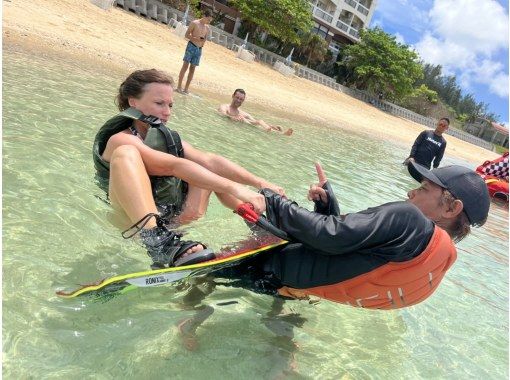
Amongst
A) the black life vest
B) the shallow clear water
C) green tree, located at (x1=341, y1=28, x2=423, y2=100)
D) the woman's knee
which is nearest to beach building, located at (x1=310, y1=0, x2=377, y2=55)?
green tree, located at (x1=341, y1=28, x2=423, y2=100)

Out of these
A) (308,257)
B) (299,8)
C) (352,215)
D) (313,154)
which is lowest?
(313,154)

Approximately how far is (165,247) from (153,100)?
129 cm

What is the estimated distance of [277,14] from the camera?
102 ft

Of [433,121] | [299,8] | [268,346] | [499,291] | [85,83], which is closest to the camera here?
[268,346]

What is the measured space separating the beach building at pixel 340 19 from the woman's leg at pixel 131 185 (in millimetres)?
45331

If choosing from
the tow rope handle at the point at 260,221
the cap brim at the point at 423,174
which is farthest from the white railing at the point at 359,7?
the tow rope handle at the point at 260,221

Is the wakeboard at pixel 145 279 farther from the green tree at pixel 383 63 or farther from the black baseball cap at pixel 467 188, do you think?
the green tree at pixel 383 63

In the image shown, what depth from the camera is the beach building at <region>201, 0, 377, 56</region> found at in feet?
159

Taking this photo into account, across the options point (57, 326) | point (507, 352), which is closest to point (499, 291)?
point (507, 352)

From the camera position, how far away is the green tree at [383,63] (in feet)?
133

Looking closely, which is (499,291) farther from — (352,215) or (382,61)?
(382,61)

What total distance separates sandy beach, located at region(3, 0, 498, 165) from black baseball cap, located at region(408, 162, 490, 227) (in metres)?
9.40

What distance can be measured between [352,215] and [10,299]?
1.85m

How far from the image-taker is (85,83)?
29.2ft
